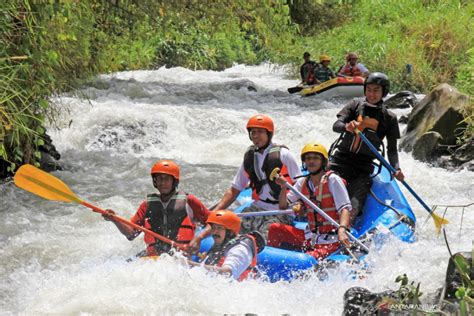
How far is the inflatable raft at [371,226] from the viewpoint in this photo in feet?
15.8

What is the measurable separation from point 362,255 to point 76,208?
3.46 meters

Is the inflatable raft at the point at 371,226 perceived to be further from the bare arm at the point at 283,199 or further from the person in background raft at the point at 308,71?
the person in background raft at the point at 308,71

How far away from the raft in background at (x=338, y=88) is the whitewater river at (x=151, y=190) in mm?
268

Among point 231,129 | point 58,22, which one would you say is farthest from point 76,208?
point 231,129

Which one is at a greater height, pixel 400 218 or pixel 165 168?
pixel 165 168

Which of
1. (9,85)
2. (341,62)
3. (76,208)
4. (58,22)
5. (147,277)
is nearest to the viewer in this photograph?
(147,277)

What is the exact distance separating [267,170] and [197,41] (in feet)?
47.8

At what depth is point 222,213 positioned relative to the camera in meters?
4.68

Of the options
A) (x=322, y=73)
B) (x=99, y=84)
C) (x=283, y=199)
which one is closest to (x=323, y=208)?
(x=283, y=199)

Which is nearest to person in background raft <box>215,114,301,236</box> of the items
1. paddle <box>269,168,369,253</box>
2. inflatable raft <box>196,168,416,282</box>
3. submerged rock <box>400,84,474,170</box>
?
inflatable raft <box>196,168,416,282</box>

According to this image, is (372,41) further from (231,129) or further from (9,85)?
(9,85)

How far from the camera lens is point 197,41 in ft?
64.8

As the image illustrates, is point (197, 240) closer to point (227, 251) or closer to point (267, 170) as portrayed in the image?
point (227, 251)

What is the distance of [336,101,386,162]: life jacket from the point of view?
226 inches
